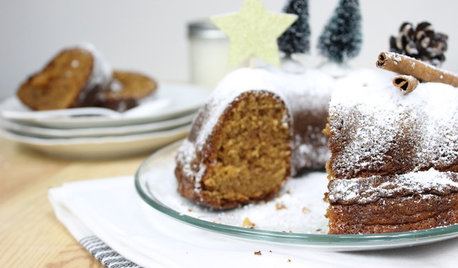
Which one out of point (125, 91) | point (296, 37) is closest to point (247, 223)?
point (296, 37)

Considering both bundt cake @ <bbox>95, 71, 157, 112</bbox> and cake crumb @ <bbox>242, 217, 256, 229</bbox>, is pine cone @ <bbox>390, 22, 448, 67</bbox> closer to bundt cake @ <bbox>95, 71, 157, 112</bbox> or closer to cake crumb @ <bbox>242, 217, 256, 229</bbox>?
cake crumb @ <bbox>242, 217, 256, 229</bbox>

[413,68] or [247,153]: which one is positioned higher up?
[413,68]

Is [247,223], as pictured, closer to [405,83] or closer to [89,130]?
[405,83]

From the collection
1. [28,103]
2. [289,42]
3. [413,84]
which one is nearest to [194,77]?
[28,103]

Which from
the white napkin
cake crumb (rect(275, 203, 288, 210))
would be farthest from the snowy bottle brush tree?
the white napkin

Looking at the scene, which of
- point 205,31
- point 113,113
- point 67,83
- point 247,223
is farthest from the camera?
point 205,31

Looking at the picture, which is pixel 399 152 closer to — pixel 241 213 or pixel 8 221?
pixel 241 213

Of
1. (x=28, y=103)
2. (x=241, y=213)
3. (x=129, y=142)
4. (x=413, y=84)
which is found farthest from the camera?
(x=28, y=103)
